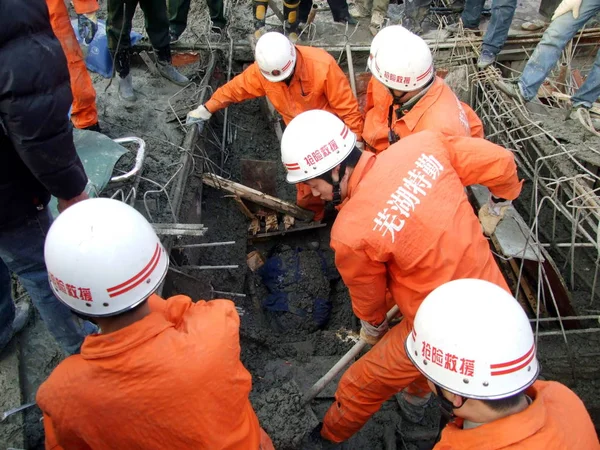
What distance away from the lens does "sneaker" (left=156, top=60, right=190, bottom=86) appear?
5566 mm

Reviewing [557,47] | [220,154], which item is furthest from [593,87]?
[220,154]

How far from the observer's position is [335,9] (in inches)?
267

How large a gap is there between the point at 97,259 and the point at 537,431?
1769 millimetres

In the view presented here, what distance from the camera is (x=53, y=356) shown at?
10.5 ft

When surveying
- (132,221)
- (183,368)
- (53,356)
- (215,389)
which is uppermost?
(132,221)

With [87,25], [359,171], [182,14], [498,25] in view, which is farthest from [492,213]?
[182,14]

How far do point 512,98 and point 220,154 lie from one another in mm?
3396

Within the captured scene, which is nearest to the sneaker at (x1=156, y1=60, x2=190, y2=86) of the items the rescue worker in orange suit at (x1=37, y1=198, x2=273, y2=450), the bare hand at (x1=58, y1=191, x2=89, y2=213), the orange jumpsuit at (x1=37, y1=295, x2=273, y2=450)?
the bare hand at (x1=58, y1=191, x2=89, y2=213)

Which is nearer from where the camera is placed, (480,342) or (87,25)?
(480,342)

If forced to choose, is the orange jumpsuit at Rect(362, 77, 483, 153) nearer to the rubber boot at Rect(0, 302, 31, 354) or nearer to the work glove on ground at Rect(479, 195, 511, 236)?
the work glove on ground at Rect(479, 195, 511, 236)

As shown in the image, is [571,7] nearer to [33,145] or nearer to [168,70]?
[168,70]

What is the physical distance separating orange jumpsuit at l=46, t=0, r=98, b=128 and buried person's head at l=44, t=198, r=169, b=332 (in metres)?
2.63

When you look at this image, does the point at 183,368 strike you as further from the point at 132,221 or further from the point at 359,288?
the point at 359,288

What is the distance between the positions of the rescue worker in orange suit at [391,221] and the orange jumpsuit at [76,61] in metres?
2.21
